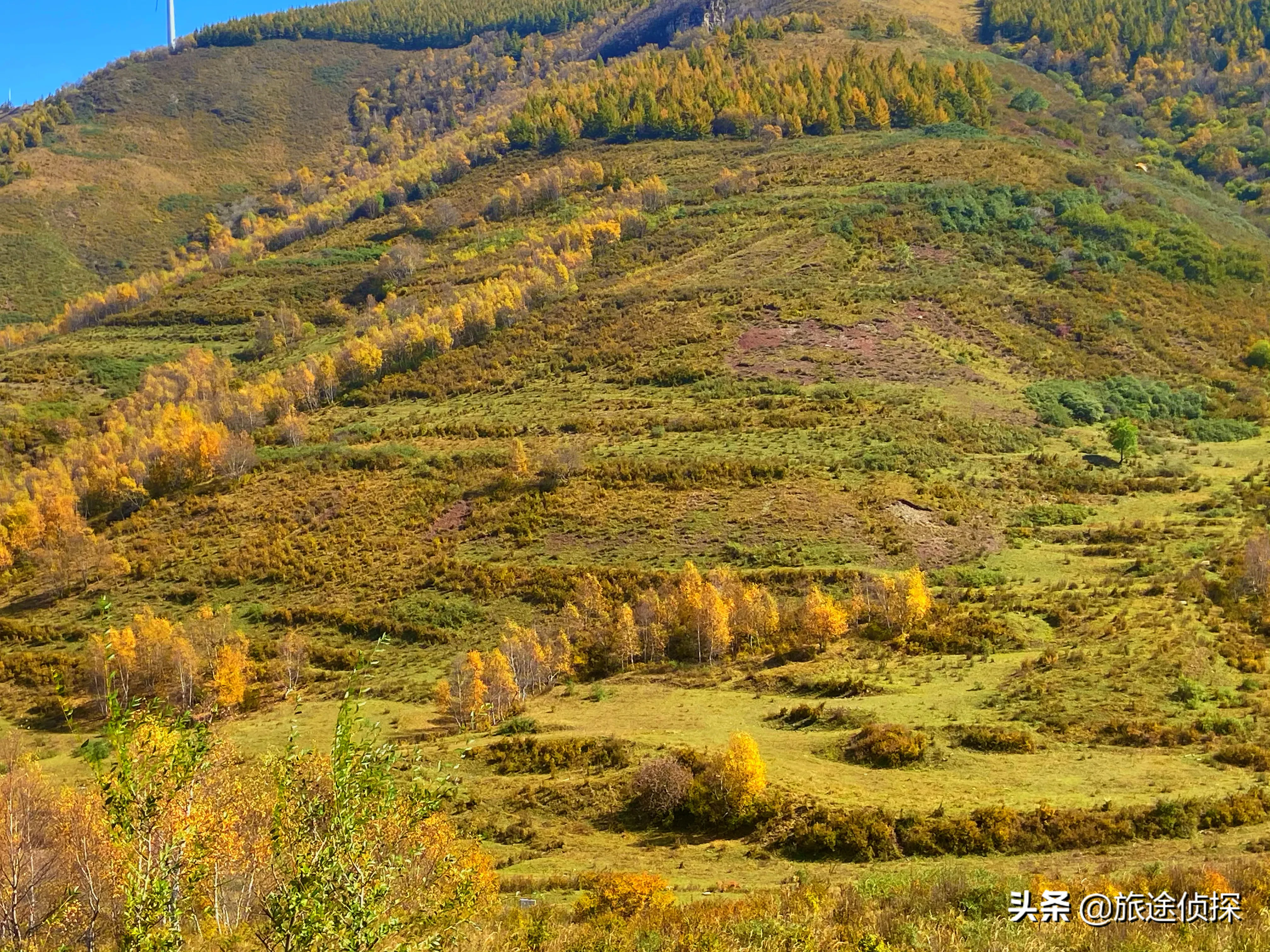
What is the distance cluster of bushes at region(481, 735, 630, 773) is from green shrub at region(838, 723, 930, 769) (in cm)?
997

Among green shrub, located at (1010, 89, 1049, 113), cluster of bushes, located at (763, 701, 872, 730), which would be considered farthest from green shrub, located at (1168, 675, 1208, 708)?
green shrub, located at (1010, 89, 1049, 113)

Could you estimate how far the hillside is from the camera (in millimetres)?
24562

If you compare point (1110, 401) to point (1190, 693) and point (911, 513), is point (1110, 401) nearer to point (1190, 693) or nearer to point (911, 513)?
point (911, 513)

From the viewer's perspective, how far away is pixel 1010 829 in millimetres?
26859

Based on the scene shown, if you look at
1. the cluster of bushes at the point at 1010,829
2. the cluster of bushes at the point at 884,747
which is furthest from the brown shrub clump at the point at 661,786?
the cluster of bushes at the point at 884,747

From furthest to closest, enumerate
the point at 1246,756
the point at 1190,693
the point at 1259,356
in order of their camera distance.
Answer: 1. the point at 1259,356
2. the point at 1190,693
3. the point at 1246,756

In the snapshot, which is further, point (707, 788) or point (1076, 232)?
point (1076, 232)

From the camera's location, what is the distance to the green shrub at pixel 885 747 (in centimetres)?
3441

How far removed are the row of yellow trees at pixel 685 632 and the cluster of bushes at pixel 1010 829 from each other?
21.7m

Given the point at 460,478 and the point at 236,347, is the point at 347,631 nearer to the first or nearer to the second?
the point at 460,478

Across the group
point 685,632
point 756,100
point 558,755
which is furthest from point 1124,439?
point 756,100

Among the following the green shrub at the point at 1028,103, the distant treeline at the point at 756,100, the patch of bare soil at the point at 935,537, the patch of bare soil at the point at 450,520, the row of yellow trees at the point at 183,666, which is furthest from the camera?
the green shrub at the point at 1028,103
